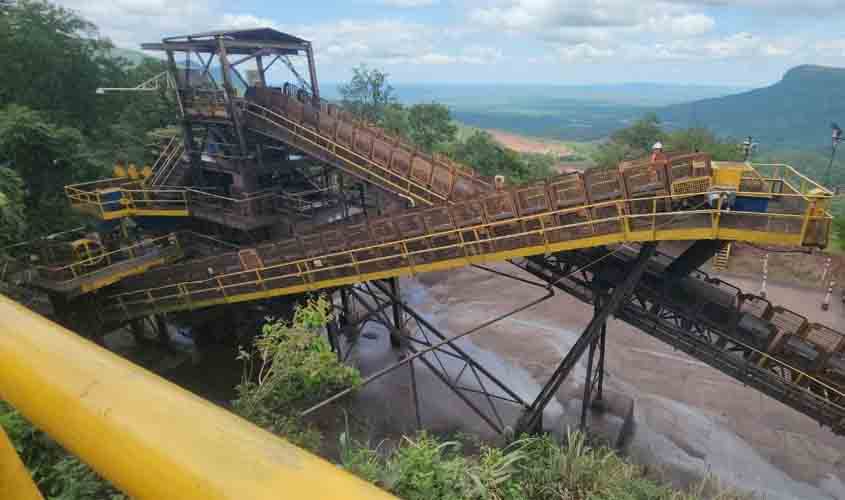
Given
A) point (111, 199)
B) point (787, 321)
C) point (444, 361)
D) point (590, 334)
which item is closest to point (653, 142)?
point (444, 361)

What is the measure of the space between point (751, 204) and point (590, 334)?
13.3 feet

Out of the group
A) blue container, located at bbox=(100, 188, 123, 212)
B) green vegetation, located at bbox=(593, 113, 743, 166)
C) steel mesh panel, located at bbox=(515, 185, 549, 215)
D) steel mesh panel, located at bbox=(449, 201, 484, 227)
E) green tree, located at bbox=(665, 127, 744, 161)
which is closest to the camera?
steel mesh panel, located at bbox=(515, 185, 549, 215)

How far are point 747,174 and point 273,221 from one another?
1354cm

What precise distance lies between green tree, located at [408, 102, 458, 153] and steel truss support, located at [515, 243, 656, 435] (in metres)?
35.7

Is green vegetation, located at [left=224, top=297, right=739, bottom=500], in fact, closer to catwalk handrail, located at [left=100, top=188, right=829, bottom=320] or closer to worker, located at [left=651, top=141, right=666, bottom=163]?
catwalk handrail, located at [left=100, top=188, right=829, bottom=320]

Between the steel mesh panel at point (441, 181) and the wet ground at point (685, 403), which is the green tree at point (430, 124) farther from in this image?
the steel mesh panel at point (441, 181)

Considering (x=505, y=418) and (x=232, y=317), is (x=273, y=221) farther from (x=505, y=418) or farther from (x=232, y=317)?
(x=505, y=418)

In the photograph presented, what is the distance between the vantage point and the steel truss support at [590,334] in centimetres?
908

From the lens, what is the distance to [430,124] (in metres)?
44.4

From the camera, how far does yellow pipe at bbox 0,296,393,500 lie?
81cm

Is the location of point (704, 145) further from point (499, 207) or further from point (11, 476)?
point (11, 476)

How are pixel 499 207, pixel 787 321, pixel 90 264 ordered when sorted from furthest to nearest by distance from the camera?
pixel 90 264
pixel 499 207
pixel 787 321

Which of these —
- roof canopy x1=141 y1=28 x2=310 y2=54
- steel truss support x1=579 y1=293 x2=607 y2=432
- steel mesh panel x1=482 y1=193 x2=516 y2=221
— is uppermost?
roof canopy x1=141 y1=28 x2=310 y2=54

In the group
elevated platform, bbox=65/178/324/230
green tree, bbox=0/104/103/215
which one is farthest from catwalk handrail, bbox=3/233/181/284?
green tree, bbox=0/104/103/215
